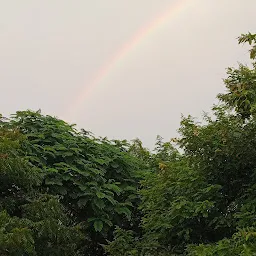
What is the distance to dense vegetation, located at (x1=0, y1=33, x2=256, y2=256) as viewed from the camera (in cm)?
798

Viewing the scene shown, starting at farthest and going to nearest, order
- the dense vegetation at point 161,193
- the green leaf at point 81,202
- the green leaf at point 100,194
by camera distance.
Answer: the green leaf at point 81,202
the green leaf at point 100,194
the dense vegetation at point 161,193

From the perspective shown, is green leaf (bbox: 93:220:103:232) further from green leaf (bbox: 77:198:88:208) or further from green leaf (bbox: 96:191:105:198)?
green leaf (bbox: 96:191:105:198)

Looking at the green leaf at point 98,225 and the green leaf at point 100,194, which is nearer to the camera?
the green leaf at point 100,194

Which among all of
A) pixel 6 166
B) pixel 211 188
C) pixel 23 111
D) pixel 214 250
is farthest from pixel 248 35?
pixel 23 111

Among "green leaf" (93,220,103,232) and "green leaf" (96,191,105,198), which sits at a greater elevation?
"green leaf" (96,191,105,198)

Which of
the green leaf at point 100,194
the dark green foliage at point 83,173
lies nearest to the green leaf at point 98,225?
the dark green foliage at point 83,173

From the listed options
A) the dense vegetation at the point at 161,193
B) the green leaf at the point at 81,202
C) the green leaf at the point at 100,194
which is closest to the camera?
the dense vegetation at the point at 161,193

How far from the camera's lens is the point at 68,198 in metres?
12.4

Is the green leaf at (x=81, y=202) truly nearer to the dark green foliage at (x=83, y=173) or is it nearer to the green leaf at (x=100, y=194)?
the dark green foliage at (x=83, y=173)

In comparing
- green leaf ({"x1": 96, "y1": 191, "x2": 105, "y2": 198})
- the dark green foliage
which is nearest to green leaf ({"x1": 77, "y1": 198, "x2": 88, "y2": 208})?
the dark green foliage

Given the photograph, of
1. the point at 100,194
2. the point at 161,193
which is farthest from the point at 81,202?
the point at 161,193

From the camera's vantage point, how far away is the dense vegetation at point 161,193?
7.98 meters

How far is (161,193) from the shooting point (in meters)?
10.7

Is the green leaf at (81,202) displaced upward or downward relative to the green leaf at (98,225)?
upward
